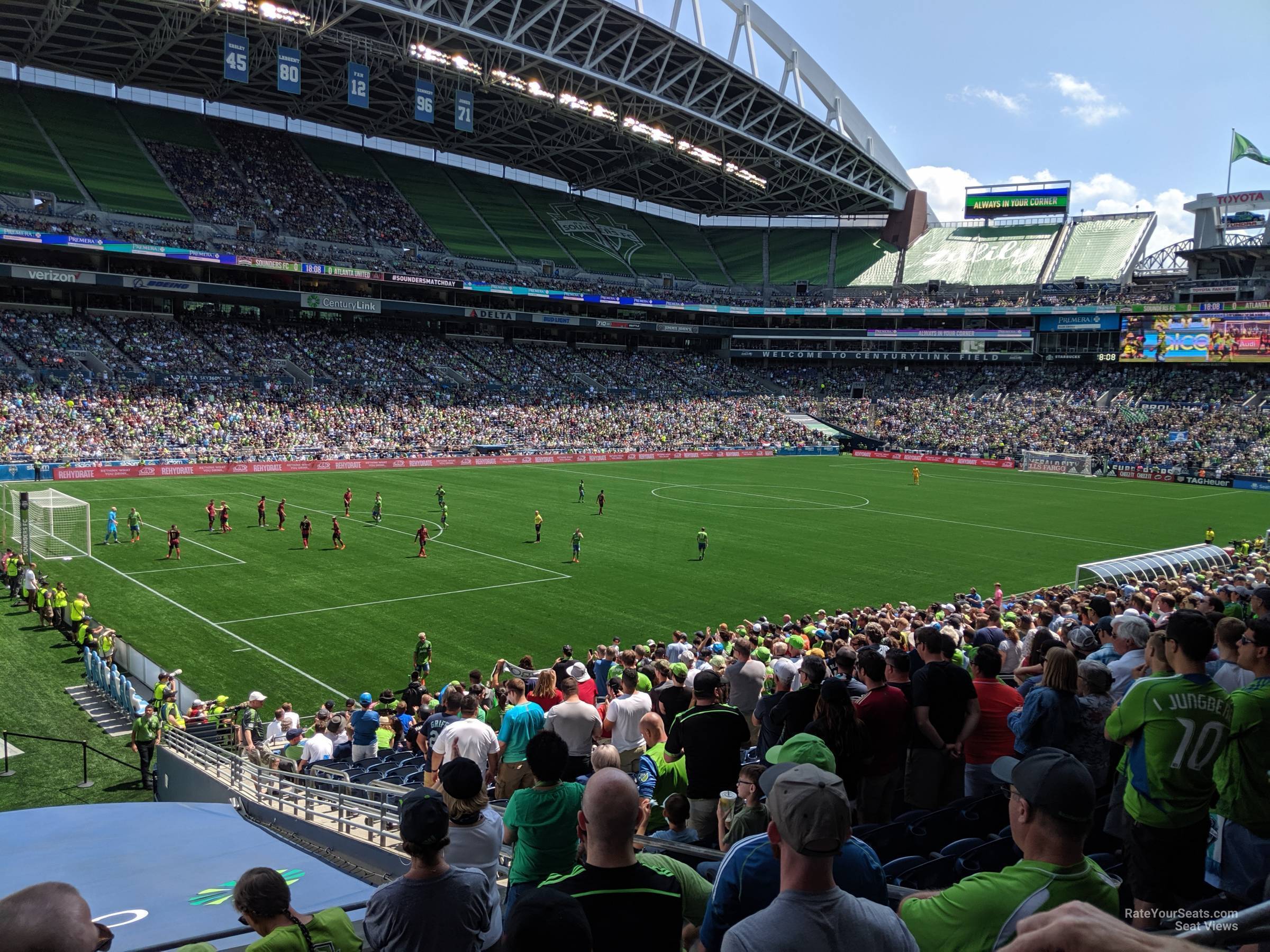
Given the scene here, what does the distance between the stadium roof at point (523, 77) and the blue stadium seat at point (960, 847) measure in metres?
53.2

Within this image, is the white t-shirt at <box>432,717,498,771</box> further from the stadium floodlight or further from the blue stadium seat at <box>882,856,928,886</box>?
the stadium floodlight

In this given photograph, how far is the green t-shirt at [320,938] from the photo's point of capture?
3.69 metres

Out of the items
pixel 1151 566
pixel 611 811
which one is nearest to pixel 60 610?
pixel 611 811

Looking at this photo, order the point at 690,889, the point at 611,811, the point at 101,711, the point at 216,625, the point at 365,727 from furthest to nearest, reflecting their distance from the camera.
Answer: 1. the point at 216,625
2. the point at 101,711
3. the point at 365,727
4. the point at 690,889
5. the point at 611,811

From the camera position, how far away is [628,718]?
350 inches

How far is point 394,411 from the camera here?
65.9 meters

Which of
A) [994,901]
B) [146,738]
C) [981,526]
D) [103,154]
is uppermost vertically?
[103,154]

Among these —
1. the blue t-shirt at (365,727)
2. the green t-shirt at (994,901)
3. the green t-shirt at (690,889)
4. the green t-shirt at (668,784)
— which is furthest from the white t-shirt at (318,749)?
the green t-shirt at (994,901)

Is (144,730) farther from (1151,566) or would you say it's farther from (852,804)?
(1151,566)

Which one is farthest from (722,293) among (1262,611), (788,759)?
(788,759)

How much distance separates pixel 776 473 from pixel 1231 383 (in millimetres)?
41341

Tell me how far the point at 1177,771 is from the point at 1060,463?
68891 mm

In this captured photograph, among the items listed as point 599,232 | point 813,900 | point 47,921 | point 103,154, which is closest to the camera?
point 47,921

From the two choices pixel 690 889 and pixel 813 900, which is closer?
pixel 813 900
